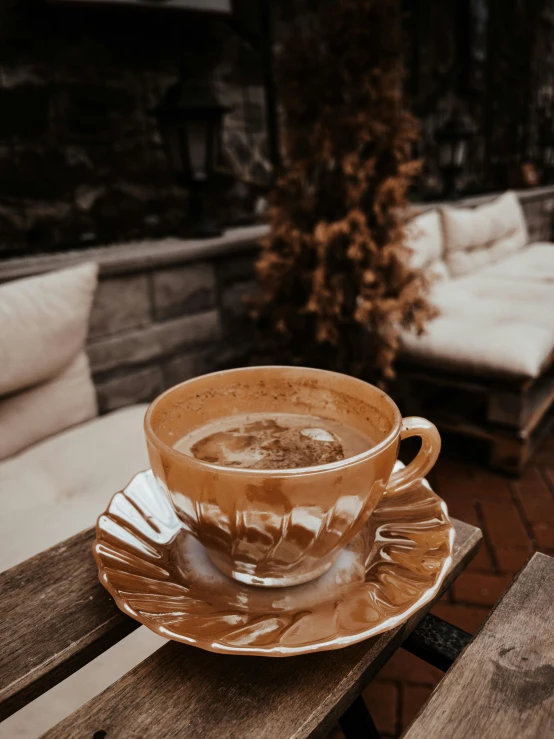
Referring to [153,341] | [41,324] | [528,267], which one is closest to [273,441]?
[41,324]

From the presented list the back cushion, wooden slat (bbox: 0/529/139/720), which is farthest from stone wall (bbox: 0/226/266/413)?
the back cushion

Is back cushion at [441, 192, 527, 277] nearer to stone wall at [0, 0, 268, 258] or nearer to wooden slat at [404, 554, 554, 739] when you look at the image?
stone wall at [0, 0, 268, 258]

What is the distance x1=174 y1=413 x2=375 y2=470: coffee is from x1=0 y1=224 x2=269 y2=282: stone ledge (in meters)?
1.54

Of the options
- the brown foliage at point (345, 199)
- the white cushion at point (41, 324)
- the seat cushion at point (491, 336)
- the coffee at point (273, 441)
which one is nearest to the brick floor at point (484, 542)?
the seat cushion at point (491, 336)

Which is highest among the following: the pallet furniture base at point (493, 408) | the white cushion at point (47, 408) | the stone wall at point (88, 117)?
the stone wall at point (88, 117)

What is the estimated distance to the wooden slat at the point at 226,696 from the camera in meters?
0.40

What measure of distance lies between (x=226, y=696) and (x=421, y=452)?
285 millimetres

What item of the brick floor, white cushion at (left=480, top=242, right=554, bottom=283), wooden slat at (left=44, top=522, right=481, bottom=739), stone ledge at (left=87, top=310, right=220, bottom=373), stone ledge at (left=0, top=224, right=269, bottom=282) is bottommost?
the brick floor

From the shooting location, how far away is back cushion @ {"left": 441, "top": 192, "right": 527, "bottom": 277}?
3.63 meters

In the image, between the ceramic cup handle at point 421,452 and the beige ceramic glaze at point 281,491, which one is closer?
the beige ceramic glaze at point 281,491

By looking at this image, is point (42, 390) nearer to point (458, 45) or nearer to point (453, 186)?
point (453, 186)

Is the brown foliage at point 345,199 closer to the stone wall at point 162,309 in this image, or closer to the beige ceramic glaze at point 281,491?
the stone wall at point 162,309

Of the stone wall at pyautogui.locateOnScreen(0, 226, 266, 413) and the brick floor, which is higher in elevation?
the stone wall at pyautogui.locateOnScreen(0, 226, 266, 413)

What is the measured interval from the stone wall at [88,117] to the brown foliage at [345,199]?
766 mm
